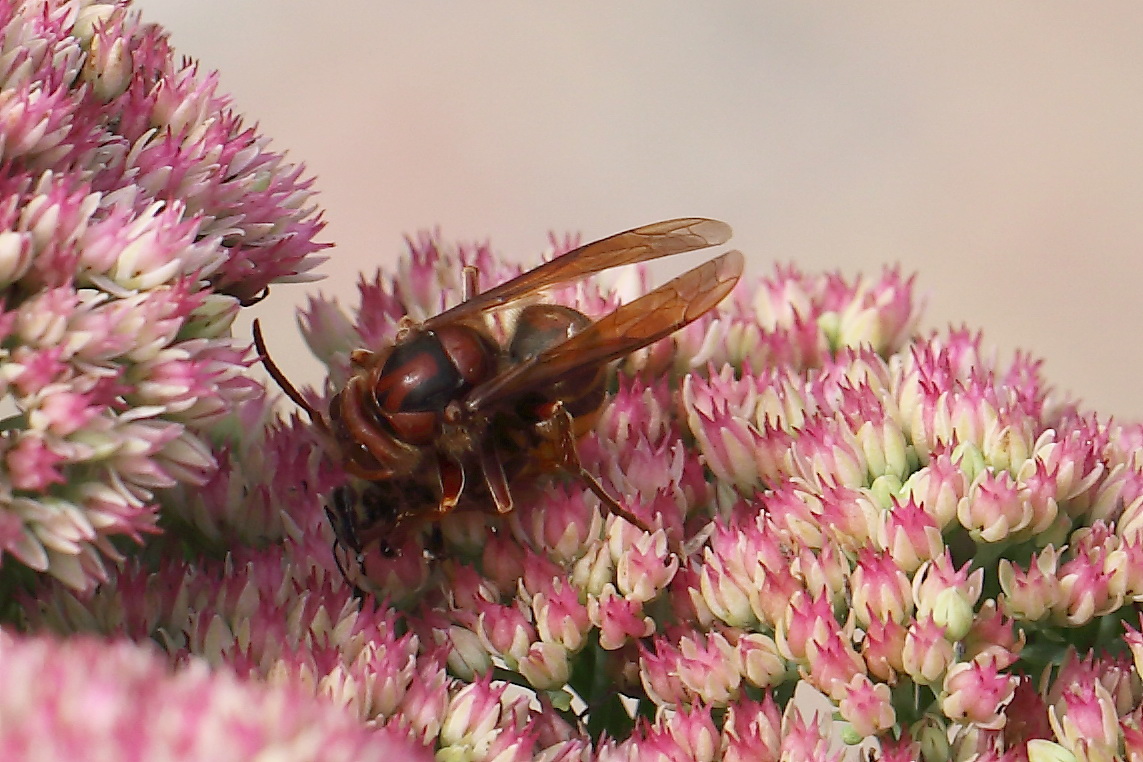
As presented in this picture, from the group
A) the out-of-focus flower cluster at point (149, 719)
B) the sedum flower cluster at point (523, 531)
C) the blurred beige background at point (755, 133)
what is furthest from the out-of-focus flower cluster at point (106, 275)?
the blurred beige background at point (755, 133)

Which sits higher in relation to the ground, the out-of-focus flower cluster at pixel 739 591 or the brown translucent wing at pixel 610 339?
the brown translucent wing at pixel 610 339

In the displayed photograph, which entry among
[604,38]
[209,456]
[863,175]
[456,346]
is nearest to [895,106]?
[863,175]

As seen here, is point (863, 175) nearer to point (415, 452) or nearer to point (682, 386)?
point (682, 386)

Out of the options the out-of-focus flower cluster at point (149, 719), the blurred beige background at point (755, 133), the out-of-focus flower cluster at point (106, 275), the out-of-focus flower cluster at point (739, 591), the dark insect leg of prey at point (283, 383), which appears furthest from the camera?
the blurred beige background at point (755, 133)

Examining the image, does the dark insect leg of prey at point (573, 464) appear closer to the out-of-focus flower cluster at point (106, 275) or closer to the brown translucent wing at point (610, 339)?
the brown translucent wing at point (610, 339)

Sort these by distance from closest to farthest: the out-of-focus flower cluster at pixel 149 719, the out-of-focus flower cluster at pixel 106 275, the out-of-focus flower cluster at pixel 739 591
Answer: the out-of-focus flower cluster at pixel 149 719 < the out-of-focus flower cluster at pixel 106 275 < the out-of-focus flower cluster at pixel 739 591

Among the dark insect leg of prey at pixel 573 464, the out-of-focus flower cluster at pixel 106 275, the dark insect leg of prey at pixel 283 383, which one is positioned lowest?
the dark insect leg of prey at pixel 573 464

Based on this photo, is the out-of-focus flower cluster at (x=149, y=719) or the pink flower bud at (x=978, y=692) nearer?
the out-of-focus flower cluster at (x=149, y=719)

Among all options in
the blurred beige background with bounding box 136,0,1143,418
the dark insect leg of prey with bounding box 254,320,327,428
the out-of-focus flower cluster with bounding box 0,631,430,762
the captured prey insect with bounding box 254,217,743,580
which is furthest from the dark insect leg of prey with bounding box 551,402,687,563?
the blurred beige background with bounding box 136,0,1143,418
